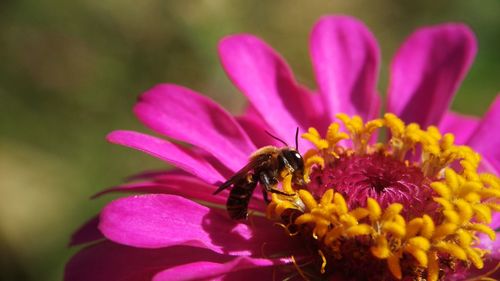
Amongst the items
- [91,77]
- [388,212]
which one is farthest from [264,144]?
[91,77]

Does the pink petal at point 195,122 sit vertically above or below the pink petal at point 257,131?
above

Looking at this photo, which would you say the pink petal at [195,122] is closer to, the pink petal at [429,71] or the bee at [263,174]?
the bee at [263,174]

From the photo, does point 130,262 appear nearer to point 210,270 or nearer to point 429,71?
point 210,270

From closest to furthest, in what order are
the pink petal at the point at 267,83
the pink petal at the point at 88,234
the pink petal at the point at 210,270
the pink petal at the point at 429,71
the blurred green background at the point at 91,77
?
the pink petal at the point at 210,270 < the pink petal at the point at 88,234 < the pink petal at the point at 267,83 < the pink petal at the point at 429,71 < the blurred green background at the point at 91,77

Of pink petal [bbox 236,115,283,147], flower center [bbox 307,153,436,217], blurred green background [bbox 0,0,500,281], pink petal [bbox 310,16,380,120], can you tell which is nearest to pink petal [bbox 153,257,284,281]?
flower center [bbox 307,153,436,217]

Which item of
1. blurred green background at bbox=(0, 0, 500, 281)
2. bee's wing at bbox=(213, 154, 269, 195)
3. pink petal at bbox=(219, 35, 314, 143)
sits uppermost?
pink petal at bbox=(219, 35, 314, 143)

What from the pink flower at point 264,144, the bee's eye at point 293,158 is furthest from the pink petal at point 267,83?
the bee's eye at point 293,158

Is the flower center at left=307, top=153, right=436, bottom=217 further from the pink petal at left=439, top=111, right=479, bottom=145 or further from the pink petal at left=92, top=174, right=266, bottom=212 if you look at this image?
the pink petal at left=439, top=111, right=479, bottom=145
